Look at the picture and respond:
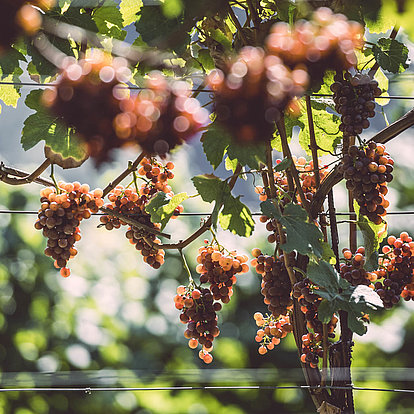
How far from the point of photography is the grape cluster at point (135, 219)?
2.02 feet

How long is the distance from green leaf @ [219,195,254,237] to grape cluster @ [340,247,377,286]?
112 mm

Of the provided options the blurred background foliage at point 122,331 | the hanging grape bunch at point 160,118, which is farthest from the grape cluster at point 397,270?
the blurred background foliage at point 122,331

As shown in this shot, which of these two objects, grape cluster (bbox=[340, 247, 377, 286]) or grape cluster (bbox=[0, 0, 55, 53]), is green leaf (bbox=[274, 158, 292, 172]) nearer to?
grape cluster (bbox=[340, 247, 377, 286])

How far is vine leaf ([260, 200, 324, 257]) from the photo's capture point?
46cm

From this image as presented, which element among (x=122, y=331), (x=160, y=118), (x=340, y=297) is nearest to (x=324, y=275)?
(x=340, y=297)

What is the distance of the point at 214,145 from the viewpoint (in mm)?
461

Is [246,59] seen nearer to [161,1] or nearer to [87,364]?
[161,1]

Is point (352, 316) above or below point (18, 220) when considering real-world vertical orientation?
below

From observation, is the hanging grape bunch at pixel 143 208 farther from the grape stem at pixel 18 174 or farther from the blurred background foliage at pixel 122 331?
the blurred background foliage at pixel 122 331

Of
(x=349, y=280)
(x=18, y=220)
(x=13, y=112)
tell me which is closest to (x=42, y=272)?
(x=18, y=220)

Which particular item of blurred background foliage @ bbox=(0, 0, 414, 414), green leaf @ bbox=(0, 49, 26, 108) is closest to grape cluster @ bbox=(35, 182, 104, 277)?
green leaf @ bbox=(0, 49, 26, 108)

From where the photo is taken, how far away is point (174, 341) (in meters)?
3.30

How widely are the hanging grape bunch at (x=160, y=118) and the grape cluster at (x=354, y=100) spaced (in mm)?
246

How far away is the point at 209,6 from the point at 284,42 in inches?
4.2
